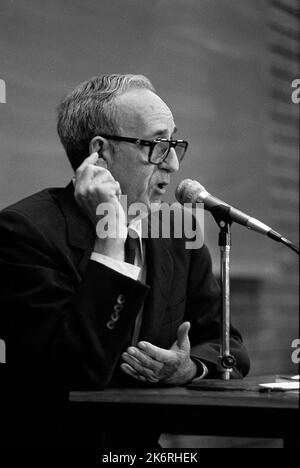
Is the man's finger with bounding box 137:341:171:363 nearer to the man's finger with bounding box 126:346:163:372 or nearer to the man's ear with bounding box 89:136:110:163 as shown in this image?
the man's finger with bounding box 126:346:163:372

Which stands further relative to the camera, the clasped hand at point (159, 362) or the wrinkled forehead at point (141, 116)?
the wrinkled forehead at point (141, 116)

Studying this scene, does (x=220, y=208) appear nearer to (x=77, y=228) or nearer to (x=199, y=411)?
(x=77, y=228)

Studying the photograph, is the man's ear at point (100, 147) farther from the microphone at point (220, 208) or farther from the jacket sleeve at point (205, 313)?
the jacket sleeve at point (205, 313)

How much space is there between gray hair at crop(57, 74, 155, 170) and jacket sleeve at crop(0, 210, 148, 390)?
501 mm

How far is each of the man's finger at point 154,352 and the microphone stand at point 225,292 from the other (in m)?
0.16

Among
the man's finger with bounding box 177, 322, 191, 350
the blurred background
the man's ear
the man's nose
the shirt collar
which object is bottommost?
the man's finger with bounding box 177, 322, 191, 350

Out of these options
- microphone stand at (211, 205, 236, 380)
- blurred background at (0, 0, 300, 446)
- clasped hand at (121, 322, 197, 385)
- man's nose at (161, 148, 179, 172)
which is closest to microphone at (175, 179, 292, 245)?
microphone stand at (211, 205, 236, 380)

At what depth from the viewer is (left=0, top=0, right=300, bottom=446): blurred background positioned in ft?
9.29

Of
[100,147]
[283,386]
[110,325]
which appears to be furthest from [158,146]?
[283,386]

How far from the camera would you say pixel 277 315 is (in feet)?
14.1

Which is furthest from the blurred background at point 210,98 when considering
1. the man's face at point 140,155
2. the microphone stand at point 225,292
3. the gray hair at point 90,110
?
the microphone stand at point 225,292

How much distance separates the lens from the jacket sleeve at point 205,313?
236cm
